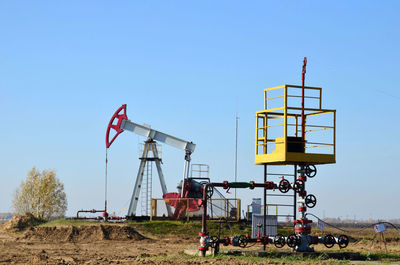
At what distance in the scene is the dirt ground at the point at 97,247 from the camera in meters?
19.5

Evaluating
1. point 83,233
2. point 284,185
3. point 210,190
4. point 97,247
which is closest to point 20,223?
point 83,233

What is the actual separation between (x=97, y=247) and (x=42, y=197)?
2398 centimetres

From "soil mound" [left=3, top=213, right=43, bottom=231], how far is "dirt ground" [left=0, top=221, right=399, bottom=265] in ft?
1.26

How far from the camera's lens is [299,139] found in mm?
20484

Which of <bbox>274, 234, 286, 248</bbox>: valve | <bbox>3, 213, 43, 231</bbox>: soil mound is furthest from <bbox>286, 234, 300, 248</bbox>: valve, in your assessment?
<bbox>3, 213, 43, 231</bbox>: soil mound

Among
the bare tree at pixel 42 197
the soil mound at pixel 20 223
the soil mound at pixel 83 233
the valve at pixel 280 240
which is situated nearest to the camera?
the valve at pixel 280 240

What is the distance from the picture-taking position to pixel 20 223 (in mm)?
35406

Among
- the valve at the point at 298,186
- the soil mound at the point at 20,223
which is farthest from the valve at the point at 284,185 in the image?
the soil mound at the point at 20,223

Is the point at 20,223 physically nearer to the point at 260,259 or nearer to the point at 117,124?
the point at 117,124

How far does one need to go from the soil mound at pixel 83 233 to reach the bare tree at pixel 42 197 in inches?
668

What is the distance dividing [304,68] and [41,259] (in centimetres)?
1040

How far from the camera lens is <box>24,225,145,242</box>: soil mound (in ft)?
101

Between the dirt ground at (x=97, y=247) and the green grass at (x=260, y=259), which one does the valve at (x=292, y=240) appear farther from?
the dirt ground at (x=97, y=247)

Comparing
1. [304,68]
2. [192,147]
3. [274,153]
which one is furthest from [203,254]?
[192,147]
